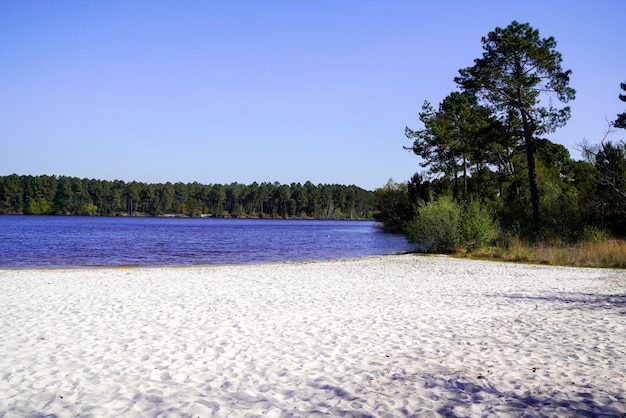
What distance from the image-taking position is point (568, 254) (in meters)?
22.5

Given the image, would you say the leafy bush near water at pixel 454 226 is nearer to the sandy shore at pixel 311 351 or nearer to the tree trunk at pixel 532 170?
the tree trunk at pixel 532 170

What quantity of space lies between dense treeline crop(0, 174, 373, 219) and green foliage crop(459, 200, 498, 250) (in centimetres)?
10786

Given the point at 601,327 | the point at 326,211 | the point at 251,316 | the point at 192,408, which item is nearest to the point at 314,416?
the point at 192,408

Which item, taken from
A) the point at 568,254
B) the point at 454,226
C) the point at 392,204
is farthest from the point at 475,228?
the point at 392,204

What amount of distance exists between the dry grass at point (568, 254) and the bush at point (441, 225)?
2244 millimetres

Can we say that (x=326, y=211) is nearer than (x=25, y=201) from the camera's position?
No

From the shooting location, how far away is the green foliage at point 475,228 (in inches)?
1091

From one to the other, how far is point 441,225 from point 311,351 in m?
23.2

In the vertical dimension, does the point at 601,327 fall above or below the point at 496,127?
below

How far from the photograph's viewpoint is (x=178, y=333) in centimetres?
843

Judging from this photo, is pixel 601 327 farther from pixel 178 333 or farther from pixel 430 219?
pixel 430 219

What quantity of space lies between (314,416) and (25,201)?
156 meters

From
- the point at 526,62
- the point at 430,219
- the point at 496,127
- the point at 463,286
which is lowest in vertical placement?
the point at 463,286

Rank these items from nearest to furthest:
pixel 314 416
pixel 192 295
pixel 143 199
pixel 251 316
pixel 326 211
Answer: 1. pixel 314 416
2. pixel 251 316
3. pixel 192 295
4. pixel 143 199
5. pixel 326 211
